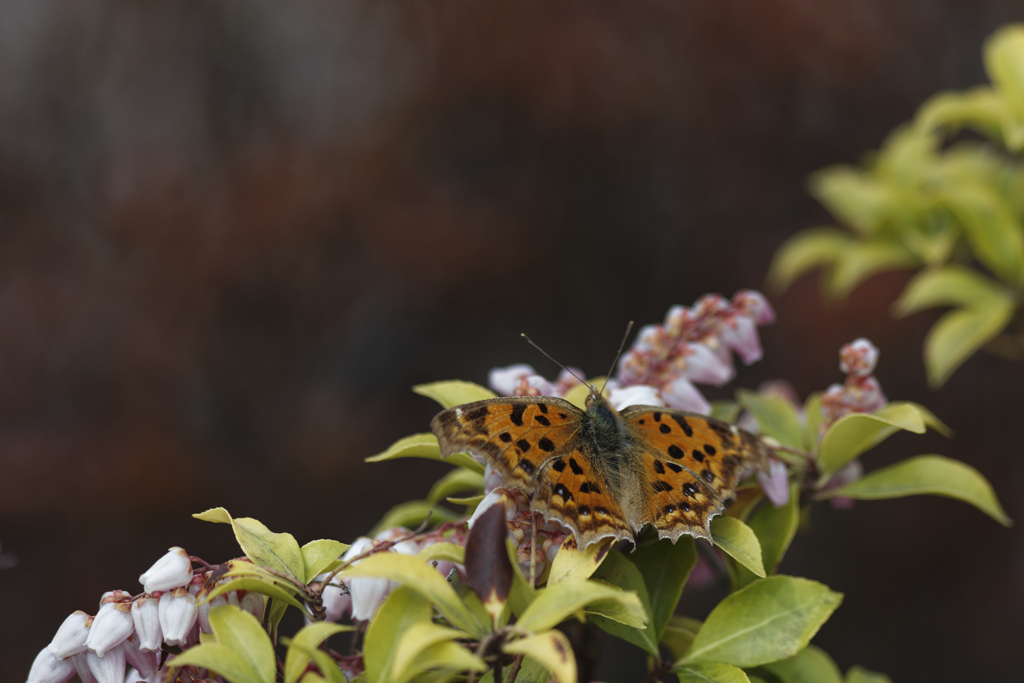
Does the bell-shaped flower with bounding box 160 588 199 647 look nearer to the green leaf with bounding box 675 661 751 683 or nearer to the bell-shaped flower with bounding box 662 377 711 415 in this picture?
the green leaf with bounding box 675 661 751 683

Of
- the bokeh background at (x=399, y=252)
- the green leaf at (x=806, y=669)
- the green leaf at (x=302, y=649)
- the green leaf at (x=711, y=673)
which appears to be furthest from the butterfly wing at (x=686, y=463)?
the bokeh background at (x=399, y=252)

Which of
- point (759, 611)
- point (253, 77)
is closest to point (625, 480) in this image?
point (759, 611)

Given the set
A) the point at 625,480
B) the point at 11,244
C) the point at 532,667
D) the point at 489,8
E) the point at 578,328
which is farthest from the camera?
the point at 578,328

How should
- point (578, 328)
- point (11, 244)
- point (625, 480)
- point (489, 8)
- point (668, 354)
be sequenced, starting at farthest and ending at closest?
point (578, 328) < point (489, 8) < point (11, 244) < point (668, 354) < point (625, 480)

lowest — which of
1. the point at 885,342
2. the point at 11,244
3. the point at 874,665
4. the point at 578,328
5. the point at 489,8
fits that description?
the point at 874,665

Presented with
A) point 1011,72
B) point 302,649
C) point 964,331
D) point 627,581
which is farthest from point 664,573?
point 1011,72

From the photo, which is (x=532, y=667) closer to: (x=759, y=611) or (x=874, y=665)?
(x=759, y=611)
